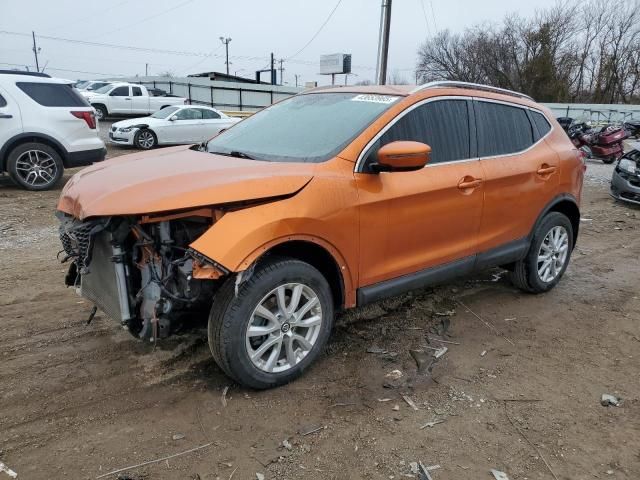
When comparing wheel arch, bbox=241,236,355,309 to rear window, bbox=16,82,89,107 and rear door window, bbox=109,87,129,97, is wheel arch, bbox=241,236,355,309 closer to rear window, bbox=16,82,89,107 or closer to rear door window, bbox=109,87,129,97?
rear window, bbox=16,82,89,107

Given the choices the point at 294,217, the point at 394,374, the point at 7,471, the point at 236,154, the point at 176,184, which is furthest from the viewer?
the point at 236,154

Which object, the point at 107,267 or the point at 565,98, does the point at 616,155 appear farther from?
the point at 565,98

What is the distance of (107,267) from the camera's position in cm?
293

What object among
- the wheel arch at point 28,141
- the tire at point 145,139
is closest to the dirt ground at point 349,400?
the wheel arch at point 28,141

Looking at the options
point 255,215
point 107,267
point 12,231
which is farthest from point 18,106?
point 255,215

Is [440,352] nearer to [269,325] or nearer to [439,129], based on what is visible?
[269,325]

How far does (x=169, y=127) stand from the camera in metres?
16.2

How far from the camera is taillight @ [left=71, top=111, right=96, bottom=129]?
9062 mm

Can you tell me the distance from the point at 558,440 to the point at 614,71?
5278cm

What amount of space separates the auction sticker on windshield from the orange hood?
873mm

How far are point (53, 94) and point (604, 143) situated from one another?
15719 millimetres

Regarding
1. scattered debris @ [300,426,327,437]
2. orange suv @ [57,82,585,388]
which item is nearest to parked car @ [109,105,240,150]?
orange suv @ [57,82,585,388]

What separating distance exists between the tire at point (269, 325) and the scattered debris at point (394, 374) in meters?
0.50

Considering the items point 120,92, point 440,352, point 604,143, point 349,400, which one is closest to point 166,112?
point 120,92
